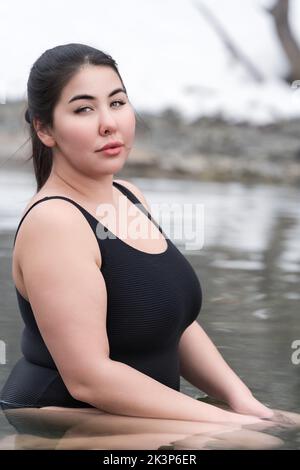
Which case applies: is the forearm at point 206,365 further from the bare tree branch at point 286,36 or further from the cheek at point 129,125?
the bare tree branch at point 286,36

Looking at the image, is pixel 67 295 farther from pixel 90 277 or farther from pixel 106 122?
pixel 106 122

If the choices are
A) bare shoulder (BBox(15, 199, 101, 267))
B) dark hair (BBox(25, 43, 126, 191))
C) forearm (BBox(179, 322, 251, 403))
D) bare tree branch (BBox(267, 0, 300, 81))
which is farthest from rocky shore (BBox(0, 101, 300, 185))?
bare shoulder (BBox(15, 199, 101, 267))

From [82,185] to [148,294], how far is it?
29 cm

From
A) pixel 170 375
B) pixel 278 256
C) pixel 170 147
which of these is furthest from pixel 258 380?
pixel 170 147

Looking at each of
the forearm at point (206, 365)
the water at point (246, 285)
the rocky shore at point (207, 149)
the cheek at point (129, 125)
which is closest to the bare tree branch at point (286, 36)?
the rocky shore at point (207, 149)

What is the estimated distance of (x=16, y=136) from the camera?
12555 millimetres

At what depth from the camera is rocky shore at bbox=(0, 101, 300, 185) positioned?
38.0ft

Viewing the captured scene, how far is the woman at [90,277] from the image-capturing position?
2.19 metres

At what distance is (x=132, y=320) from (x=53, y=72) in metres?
0.54

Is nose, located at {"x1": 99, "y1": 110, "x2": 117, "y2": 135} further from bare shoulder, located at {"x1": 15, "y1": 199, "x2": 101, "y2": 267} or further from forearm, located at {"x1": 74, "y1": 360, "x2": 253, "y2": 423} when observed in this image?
forearm, located at {"x1": 74, "y1": 360, "x2": 253, "y2": 423}

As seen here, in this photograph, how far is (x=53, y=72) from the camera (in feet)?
7.58

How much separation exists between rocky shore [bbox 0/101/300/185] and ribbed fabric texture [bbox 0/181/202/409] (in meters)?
8.52

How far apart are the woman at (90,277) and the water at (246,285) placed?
20cm
